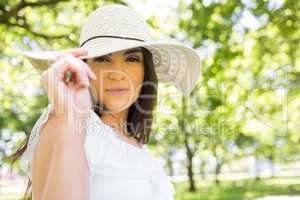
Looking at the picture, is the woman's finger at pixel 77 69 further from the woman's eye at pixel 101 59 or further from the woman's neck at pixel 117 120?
the woman's neck at pixel 117 120

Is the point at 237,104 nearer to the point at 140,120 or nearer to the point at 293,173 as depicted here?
the point at 140,120

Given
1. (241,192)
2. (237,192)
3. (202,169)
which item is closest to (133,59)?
(241,192)

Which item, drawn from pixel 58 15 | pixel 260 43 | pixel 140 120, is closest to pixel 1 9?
pixel 58 15

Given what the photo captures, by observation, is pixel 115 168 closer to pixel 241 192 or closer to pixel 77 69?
pixel 77 69

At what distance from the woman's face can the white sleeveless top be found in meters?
0.12

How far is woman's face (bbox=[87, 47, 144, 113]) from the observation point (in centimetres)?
162

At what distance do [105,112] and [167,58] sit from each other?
0.40 m

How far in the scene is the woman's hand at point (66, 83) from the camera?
34.8 inches

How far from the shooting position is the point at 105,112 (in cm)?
174

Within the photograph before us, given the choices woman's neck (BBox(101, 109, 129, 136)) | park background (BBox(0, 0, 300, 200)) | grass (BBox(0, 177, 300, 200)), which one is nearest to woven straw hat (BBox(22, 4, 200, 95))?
woman's neck (BBox(101, 109, 129, 136))

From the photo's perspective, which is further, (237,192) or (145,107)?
(237,192)

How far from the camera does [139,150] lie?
173 cm

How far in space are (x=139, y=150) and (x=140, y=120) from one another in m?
0.34

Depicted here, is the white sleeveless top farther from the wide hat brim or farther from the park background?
the park background
